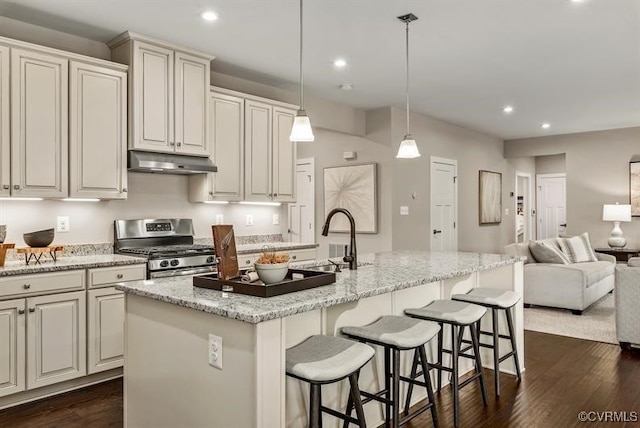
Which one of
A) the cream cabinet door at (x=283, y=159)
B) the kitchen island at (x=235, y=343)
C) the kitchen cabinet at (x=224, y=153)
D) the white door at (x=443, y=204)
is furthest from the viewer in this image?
the white door at (x=443, y=204)

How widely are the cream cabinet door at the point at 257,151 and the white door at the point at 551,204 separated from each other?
8.12 meters

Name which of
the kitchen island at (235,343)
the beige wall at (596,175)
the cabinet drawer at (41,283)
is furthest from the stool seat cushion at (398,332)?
the beige wall at (596,175)

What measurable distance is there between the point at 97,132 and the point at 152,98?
0.51m

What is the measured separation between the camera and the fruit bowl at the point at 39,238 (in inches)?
126

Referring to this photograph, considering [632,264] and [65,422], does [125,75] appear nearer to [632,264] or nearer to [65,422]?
[65,422]

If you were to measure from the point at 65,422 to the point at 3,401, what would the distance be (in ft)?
1.74

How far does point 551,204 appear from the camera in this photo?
10617 millimetres

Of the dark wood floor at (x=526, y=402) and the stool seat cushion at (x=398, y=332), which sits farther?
the dark wood floor at (x=526, y=402)

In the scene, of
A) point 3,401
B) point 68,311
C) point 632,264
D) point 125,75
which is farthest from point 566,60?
point 3,401

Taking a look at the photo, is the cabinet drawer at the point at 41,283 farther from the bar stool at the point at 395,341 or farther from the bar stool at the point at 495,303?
the bar stool at the point at 495,303

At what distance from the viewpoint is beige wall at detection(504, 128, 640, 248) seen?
7.76 metres

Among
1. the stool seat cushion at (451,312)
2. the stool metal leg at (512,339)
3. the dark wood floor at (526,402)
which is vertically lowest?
the dark wood floor at (526,402)

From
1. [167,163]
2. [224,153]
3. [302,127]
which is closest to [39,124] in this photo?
[167,163]

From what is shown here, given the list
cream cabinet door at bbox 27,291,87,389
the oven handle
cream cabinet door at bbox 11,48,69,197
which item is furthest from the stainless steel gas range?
cream cabinet door at bbox 11,48,69,197
